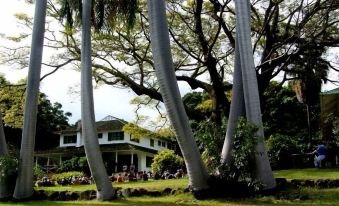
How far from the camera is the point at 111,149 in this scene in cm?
4431

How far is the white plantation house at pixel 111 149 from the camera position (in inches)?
1774

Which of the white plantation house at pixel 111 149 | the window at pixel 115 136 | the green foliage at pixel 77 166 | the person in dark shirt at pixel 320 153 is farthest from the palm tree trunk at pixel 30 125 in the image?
the window at pixel 115 136

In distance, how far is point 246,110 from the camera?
47.6 feet

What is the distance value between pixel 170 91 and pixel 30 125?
689 centimetres

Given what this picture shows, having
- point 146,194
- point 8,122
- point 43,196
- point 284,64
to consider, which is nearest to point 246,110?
→ point 146,194

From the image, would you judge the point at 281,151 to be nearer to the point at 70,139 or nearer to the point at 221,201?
the point at 221,201

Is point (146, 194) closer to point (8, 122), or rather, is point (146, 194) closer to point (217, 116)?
point (217, 116)

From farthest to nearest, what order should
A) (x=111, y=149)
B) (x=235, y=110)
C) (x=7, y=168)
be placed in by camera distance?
(x=111, y=149)
(x=7, y=168)
(x=235, y=110)

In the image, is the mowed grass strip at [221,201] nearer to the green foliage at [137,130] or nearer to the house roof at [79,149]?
the green foliage at [137,130]

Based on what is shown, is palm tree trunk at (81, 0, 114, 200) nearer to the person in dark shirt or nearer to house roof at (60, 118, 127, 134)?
the person in dark shirt

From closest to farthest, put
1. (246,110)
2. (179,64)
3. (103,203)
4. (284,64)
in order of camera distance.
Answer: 1. (246,110)
2. (103,203)
3. (284,64)
4. (179,64)

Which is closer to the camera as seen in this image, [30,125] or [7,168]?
[7,168]

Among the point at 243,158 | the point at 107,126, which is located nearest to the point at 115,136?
the point at 107,126

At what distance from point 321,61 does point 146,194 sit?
11763mm
